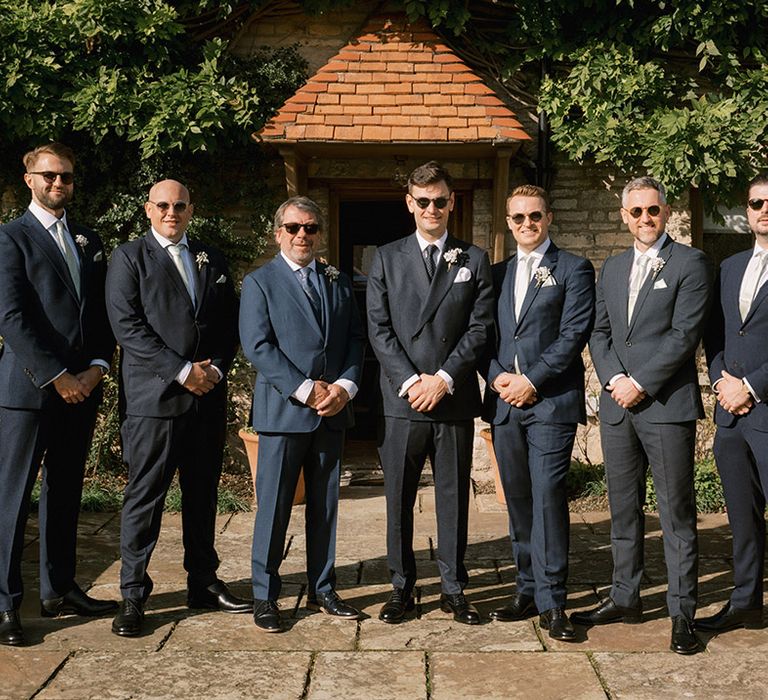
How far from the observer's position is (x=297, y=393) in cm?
450

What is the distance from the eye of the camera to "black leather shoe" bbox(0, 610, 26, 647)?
4.31 m

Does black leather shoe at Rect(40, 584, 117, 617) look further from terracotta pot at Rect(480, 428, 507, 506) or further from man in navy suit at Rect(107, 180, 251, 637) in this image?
terracotta pot at Rect(480, 428, 507, 506)

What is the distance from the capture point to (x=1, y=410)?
4.54 m

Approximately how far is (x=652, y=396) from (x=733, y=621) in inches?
45.4

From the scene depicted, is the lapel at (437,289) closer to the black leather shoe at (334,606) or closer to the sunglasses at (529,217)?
the sunglasses at (529,217)

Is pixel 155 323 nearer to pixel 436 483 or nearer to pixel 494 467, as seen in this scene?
pixel 436 483

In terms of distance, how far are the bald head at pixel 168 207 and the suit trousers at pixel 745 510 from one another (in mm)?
2839

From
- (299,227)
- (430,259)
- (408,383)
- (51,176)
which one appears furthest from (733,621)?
(51,176)

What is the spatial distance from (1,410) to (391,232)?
6.57 m

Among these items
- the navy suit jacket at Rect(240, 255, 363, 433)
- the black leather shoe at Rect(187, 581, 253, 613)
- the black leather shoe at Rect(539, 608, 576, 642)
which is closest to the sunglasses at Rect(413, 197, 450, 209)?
the navy suit jacket at Rect(240, 255, 363, 433)

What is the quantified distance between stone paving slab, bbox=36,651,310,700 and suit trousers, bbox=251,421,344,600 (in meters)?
0.50

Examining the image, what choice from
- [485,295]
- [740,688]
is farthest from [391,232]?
[740,688]

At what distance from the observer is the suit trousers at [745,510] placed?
177 inches

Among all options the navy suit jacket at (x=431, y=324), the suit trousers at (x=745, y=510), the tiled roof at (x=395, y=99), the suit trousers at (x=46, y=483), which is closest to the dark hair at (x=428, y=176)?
the navy suit jacket at (x=431, y=324)
